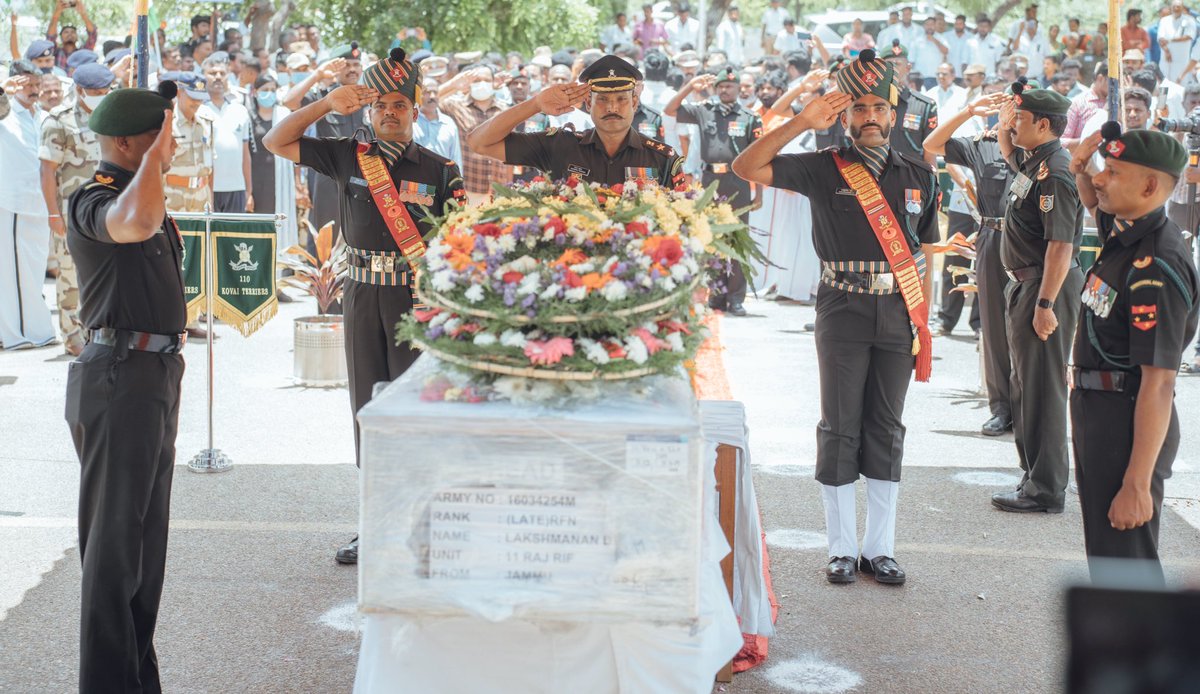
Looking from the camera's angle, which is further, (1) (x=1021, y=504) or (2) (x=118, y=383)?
(1) (x=1021, y=504)

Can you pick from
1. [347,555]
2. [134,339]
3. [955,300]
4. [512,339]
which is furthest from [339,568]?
[955,300]

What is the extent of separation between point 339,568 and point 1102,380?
312 cm

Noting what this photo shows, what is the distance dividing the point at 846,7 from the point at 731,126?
82.8 feet

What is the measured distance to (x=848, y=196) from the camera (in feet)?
17.0

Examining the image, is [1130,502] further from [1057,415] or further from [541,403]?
[1057,415]

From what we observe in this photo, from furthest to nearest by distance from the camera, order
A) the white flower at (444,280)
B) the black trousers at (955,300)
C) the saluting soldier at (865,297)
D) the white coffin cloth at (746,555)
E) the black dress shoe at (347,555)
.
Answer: the black trousers at (955,300), the black dress shoe at (347,555), the saluting soldier at (865,297), the white coffin cloth at (746,555), the white flower at (444,280)

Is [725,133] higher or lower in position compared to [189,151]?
higher

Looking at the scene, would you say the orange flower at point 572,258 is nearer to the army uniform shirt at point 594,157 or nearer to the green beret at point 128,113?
the green beret at point 128,113

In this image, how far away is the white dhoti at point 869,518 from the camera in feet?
17.3

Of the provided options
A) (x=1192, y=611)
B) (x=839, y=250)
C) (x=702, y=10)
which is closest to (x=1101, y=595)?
(x=1192, y=611)

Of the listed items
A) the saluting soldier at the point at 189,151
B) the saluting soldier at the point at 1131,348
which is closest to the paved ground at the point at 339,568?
the saluting soldier at the point at 1131,348

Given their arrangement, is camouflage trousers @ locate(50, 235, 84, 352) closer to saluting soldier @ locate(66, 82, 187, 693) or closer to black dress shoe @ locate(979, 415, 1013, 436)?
saluting soldier @ locate(66, 82, 187, 693)

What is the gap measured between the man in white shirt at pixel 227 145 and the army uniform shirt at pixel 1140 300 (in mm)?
9204

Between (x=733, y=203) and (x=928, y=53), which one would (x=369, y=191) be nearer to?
(x=733, y=203)
